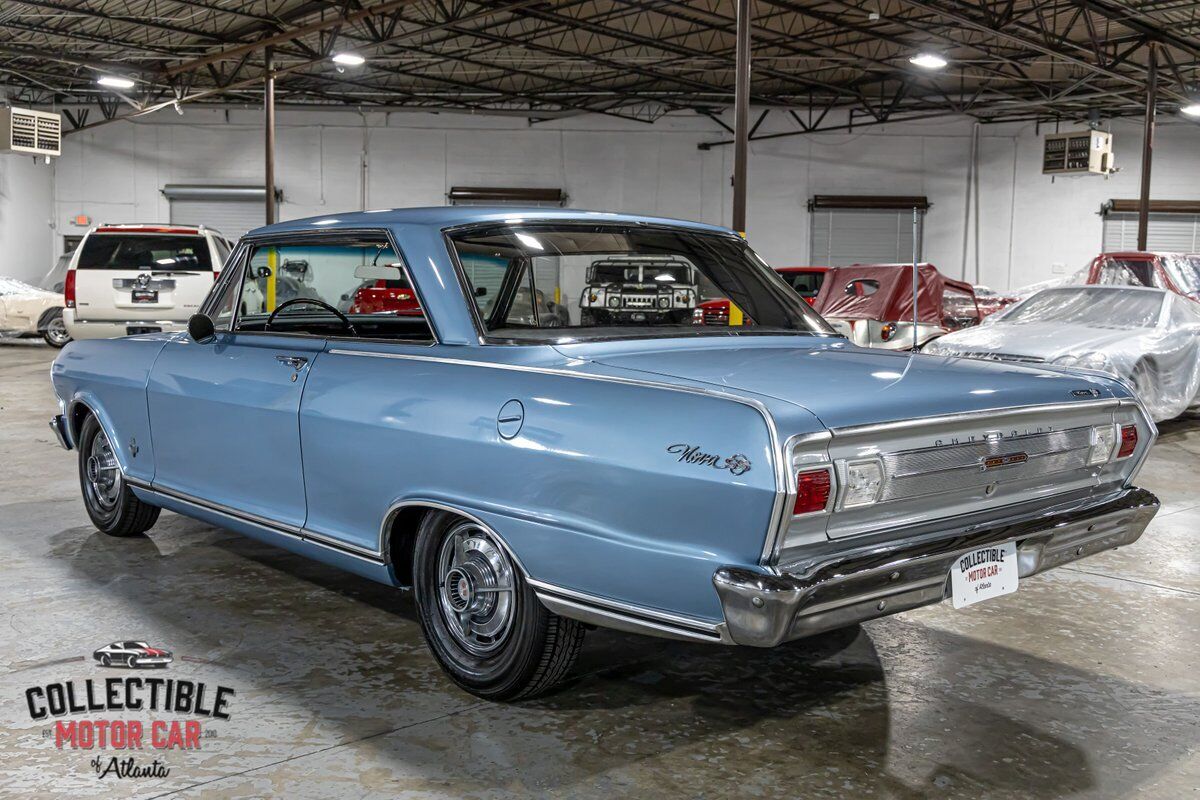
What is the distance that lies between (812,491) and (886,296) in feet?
30.9

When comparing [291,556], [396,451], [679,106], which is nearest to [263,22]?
[679,106]

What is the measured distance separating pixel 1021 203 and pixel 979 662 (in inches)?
940

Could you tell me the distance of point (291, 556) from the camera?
16.5 ft

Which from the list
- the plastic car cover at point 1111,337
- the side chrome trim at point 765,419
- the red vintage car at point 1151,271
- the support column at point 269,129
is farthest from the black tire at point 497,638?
the support column at point 269,129

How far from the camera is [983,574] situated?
9.64ft

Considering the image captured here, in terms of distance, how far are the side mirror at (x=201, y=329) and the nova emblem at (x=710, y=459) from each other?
2.45 metres

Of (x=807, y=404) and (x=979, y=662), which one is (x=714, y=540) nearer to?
(x=807, y=404)

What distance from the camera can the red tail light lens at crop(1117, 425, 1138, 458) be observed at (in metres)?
3.41

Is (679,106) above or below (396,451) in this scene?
above

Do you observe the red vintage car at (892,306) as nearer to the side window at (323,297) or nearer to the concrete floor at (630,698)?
the concrete floor at (630,698)

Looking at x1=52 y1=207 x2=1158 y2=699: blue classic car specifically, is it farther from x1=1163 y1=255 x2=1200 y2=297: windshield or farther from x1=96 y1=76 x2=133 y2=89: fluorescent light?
x1=96 y1=76 x2=133 y2=89: fluorescent light

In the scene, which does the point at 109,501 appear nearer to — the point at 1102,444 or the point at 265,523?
the point at 265,523

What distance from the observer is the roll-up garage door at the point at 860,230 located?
25469 mm

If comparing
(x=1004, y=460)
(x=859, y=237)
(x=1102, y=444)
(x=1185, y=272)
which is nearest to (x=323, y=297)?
(x=1004, y=460)
